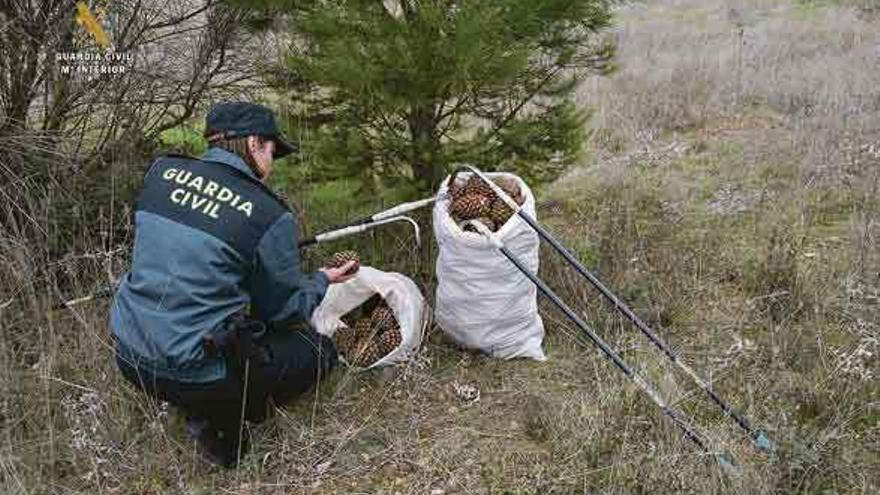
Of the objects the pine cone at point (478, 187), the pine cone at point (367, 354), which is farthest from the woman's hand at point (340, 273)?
the pine cone at point (478, 187)

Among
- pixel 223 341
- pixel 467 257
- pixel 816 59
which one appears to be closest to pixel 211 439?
pixel 223 341

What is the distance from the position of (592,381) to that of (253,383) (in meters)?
1.44

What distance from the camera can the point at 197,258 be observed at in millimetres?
2762

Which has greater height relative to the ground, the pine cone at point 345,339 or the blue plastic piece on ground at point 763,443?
the pine cone at point 345,339

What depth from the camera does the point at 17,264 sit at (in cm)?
387

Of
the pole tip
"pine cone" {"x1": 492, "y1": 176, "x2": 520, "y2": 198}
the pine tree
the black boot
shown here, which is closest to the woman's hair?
the pine tree

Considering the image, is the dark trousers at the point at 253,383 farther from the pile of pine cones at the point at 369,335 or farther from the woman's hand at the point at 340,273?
the pile of pine cones at the point at 369,335

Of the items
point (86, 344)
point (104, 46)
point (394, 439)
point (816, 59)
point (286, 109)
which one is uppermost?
point (104, 46)

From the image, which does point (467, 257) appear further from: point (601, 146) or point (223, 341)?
point (601, 146)

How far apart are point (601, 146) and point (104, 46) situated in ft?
15.1

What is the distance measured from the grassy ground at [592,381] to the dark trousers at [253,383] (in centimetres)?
17

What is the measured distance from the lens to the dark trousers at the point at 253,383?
2930 mm

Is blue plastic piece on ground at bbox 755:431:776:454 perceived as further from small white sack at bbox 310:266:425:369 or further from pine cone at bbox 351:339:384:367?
pine cone at bbox 351:339:384:367

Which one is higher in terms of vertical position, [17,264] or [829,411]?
[17,264]
